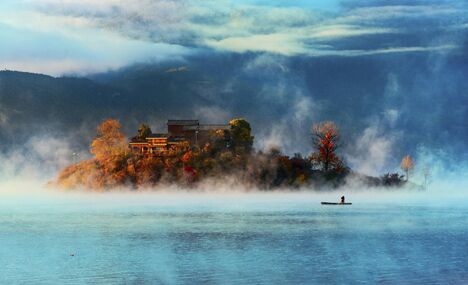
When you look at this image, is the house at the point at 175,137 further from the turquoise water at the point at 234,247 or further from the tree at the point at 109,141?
the turquoise water at the point at 234,247

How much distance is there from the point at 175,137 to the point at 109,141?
13431mm

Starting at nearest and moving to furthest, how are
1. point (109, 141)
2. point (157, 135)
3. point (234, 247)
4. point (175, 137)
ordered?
point (234, 247)
point (157, 135)
point (175, 137)
point (109, 141)

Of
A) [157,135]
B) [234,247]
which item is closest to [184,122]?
[157,135]

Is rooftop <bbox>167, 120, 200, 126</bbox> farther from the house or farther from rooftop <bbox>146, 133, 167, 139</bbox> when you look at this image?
rooftop <bbox>146, 133, 167, 139</bbox>

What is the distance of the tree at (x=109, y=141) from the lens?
179625 mm

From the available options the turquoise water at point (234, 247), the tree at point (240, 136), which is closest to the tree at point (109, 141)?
the tree at point (240, 136)

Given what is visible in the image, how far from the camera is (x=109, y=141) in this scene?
18125 centimetres

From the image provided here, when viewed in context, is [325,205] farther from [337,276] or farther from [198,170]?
[337,276]

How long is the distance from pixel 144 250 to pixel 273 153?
96747 millimetres

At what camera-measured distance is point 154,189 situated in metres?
185

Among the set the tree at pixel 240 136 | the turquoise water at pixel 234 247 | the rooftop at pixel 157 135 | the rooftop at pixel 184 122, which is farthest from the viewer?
the rooftop at pixel 184 122

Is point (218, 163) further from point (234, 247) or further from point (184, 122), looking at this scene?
point (234, 247)

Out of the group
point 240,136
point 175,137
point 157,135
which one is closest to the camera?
point 240,136

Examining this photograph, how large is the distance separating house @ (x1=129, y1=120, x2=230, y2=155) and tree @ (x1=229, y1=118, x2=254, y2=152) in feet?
12.7
